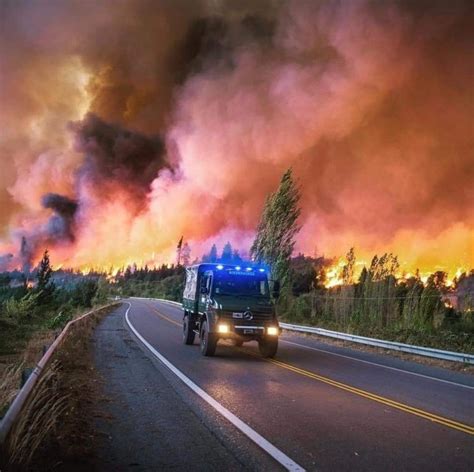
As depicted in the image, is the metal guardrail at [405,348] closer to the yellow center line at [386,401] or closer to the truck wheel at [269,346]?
the truck wheel at [269,346]

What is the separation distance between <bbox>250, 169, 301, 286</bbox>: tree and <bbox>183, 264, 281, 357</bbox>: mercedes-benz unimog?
22425mm

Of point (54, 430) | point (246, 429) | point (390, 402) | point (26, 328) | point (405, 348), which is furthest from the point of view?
point (26, 328)

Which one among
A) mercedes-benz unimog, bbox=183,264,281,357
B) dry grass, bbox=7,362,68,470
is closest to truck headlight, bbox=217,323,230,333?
mercedes-benz unimog, bbox=183,264,281,357

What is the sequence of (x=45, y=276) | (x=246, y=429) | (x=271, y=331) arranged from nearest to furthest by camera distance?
(x=246, y=429) → (x=271, y=331) → (x=45, y=276)

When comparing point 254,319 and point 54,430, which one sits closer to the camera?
point 54,430

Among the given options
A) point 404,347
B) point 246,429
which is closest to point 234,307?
point 404,347

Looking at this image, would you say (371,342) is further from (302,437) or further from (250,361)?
(302,437)

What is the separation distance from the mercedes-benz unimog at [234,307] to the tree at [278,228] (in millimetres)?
22425

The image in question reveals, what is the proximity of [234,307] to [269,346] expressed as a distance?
5.26ft

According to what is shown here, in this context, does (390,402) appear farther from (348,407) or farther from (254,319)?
(254,319)

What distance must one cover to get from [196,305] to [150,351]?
7.80 feet

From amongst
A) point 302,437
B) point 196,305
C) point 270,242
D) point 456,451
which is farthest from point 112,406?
point 270,242

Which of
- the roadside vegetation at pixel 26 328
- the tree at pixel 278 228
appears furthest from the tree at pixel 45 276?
the tree at pixel 278 228

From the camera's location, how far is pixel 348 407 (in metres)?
8.42
